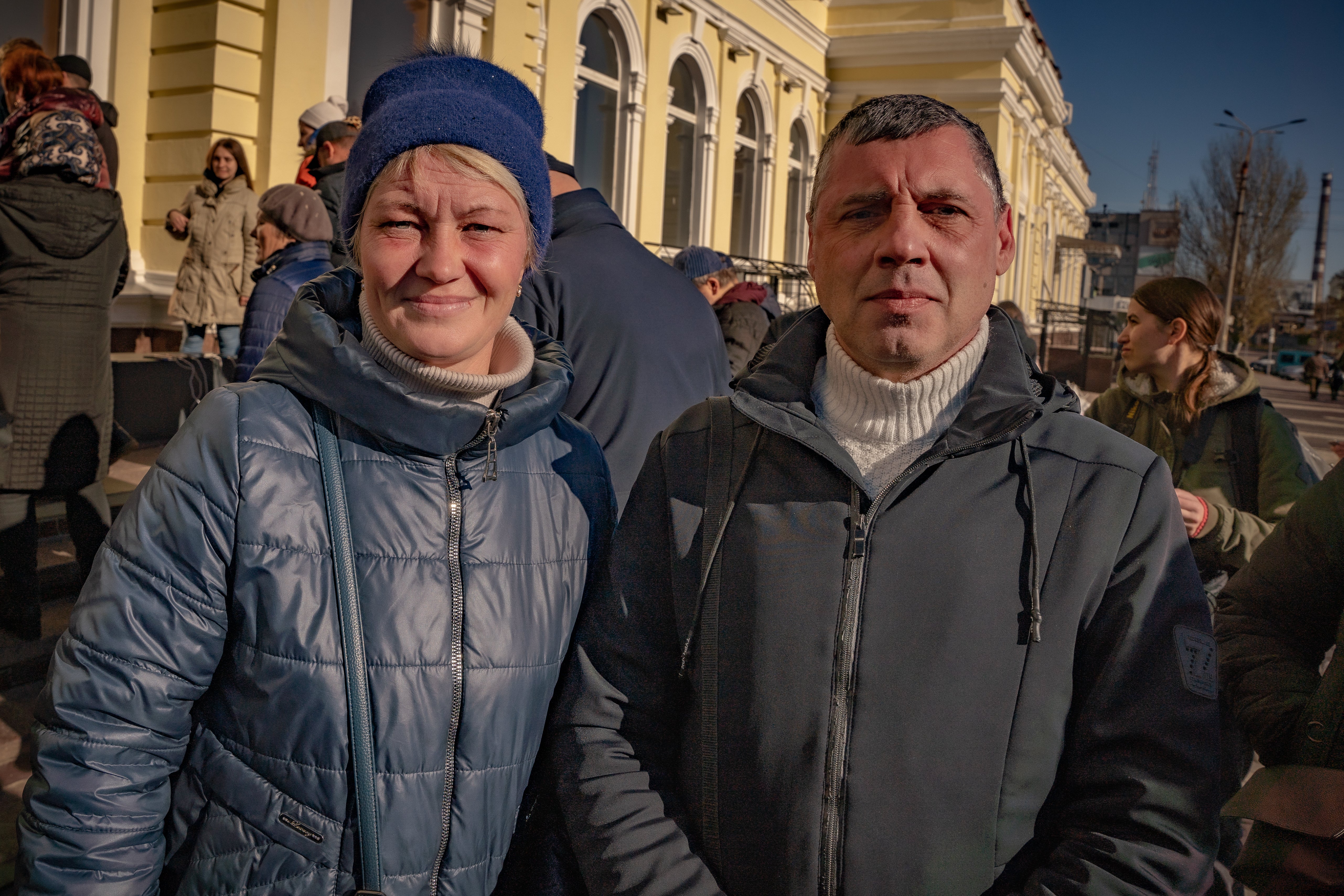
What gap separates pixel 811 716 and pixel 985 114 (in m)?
21.3

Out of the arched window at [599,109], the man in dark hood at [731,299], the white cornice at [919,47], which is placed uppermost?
the white cornice at [919,47]

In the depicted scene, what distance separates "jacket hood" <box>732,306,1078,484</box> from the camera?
1453 millimetres

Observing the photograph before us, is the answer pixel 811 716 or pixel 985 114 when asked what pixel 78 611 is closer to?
pixel 811 716

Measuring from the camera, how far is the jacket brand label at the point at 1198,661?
4.43ft

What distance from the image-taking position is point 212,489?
1.45 meters

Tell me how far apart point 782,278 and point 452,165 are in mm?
16923

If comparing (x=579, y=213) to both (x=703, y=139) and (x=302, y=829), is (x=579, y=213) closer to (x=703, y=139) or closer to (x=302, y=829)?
(x=302, y=829)

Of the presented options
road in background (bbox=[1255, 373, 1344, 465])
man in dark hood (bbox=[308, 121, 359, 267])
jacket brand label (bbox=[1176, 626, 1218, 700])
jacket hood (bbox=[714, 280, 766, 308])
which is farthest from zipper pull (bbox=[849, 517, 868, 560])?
road in background (bbox=[1255, 373, 1344, 465])

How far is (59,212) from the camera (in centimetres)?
386

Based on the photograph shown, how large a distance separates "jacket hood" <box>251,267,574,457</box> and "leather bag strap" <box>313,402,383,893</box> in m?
0.12

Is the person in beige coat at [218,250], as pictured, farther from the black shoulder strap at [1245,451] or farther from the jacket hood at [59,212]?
the black shoulder strap at [1245,451]

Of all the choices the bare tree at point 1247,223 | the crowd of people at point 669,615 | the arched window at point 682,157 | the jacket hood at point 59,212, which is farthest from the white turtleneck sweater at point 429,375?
the bare tree at point 1247,223

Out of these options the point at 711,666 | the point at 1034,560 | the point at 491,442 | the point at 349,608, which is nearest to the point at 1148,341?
the point at 1034,560

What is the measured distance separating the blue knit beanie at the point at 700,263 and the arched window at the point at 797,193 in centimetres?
1201
